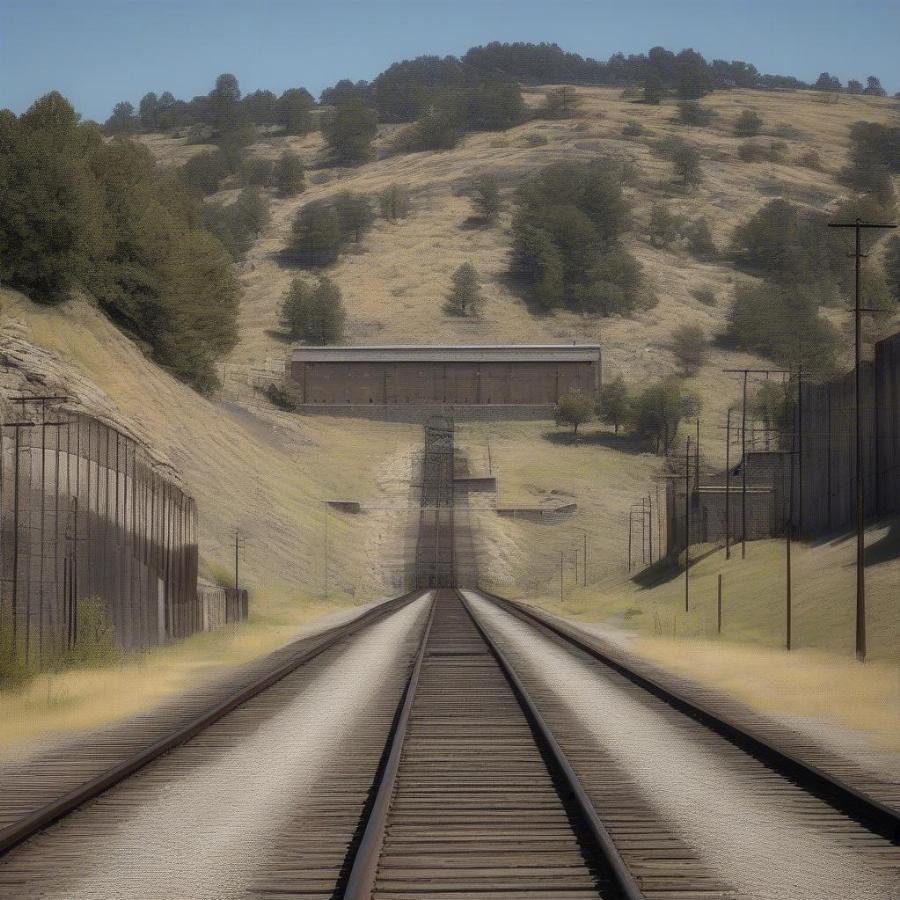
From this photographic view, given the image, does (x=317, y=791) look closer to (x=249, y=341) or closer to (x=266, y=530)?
(x=266, y=530)

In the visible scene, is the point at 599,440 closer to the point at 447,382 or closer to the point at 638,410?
the point at 638,410

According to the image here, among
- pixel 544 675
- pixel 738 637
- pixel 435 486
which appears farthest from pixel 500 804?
pixel 435 486

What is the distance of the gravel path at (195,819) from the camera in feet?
37.3

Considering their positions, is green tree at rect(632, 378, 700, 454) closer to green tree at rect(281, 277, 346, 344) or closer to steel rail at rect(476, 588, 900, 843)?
green tree at rect(281, 277, 346, 344)

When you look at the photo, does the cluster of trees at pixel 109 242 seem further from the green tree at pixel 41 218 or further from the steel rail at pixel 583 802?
the steel rail at pixel 583 802

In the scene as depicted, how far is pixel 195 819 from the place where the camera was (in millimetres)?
14078

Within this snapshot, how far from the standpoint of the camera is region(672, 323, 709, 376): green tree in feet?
629

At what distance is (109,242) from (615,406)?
7237 cm

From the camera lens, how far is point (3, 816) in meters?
14.2

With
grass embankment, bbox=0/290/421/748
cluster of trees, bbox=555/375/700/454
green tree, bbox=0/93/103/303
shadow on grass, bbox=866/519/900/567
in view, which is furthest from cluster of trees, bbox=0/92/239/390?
shadow on grass, bbox=866/519/900/567

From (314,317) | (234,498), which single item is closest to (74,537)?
(234,498)

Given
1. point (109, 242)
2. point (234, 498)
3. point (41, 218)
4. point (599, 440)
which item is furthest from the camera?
point (599, 440)

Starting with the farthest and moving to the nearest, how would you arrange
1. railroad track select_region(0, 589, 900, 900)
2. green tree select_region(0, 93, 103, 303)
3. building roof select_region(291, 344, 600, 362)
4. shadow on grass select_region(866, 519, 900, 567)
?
building roof select_region(291, 344, 600, 362), green tree select_region(0, 93, 103, 303), shadow on grass select_region(866, 519, 900, 567), railroad track select_region(0, 589, 900, 900)

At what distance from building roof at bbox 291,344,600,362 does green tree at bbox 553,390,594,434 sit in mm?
8952
